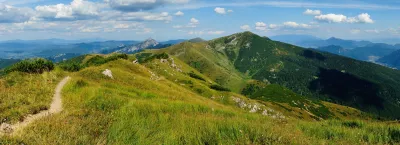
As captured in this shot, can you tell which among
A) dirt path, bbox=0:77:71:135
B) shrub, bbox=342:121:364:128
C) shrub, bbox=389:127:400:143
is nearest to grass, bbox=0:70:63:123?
dirt path, bbox=0:77:71:135

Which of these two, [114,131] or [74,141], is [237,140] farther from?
[74,141]

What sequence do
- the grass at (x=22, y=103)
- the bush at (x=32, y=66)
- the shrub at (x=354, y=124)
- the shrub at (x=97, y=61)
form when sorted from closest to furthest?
1. the grass at (x=22, y=103)
2. the shrub at (x=354, y=124)
3. the bush at (x=32, y=66)
4. the shrub at (x=97, y=61)

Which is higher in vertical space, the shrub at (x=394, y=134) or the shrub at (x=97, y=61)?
the shrub at (x=394, y=134)

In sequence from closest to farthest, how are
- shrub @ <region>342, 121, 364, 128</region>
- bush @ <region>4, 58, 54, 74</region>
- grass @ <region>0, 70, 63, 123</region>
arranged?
grass @ <region>0, 70, 63, 123</region>, shrub @ <region>342, 121, 364, 128</region>, bush @ <region>4, 58, 54, 74</region>

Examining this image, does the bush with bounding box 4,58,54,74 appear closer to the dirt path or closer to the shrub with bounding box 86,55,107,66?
the dirt path

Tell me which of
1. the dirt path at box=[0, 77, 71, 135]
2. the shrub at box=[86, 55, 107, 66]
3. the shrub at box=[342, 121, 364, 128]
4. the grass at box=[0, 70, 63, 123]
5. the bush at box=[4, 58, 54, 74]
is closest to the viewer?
the dirt path at box=[0, 77, 71, 135]

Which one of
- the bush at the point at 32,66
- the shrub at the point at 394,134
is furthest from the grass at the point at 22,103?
the shrub at the point at 394,134

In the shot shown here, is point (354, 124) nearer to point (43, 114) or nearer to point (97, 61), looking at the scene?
point (43, 114)

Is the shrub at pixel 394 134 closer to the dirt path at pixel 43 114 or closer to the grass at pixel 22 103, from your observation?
the dirt path at pixel 43 114

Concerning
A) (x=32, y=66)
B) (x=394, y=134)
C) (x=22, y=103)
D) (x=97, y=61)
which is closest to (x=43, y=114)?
(x=22, y=103)

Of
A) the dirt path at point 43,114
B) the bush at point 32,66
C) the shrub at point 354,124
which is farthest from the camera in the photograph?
the bush at point 32,66

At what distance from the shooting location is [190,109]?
14.0 meters

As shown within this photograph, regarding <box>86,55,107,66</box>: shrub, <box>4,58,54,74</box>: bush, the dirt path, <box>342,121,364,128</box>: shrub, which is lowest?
<box>86,55,107,66</box>: shrub

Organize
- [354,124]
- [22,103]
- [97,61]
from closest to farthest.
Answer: [354,124]
[22,103]
[97,61]
